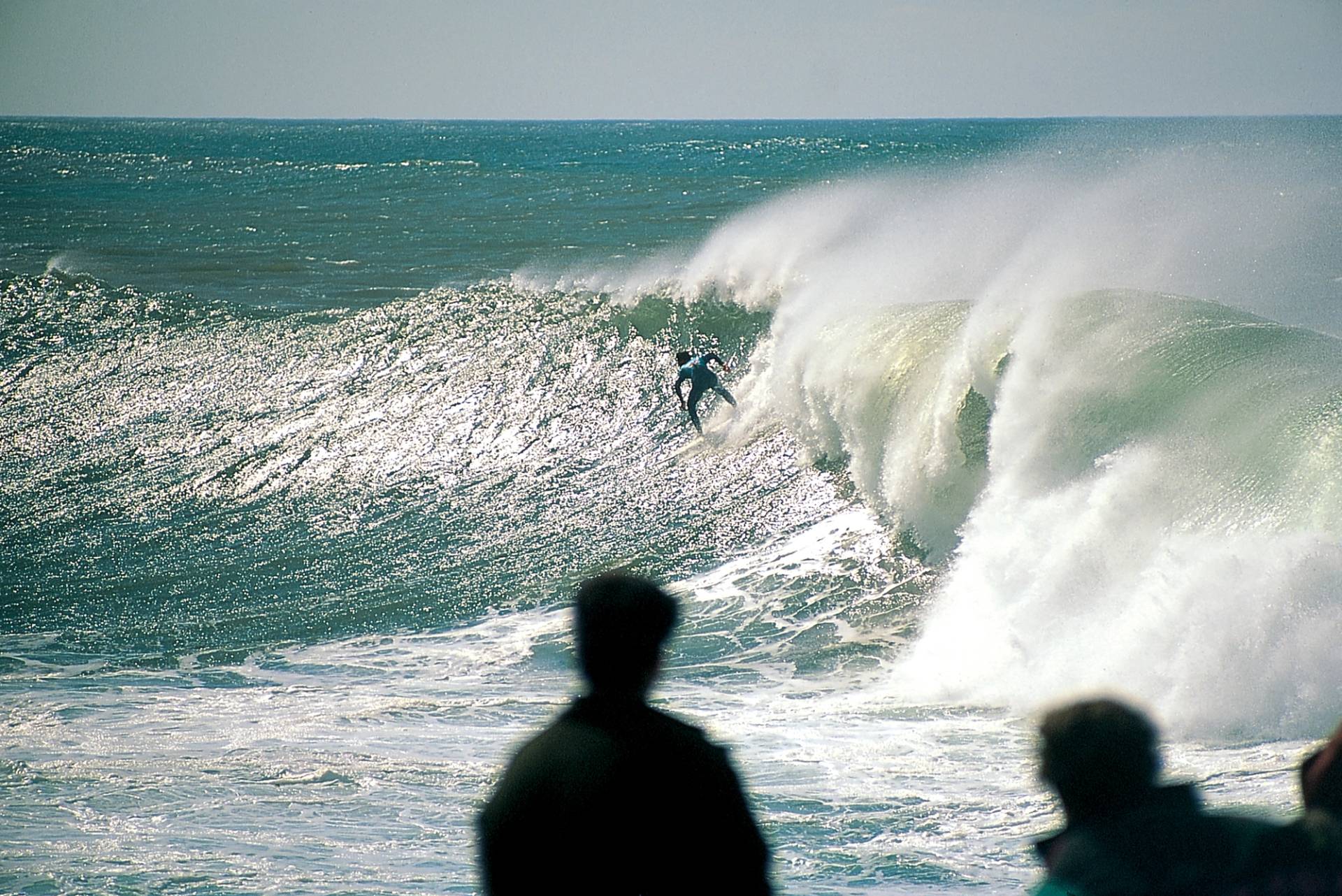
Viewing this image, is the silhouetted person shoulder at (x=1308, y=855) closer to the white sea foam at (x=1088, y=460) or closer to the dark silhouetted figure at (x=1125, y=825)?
the dark silhouetted figure at (x=1125, y=825)

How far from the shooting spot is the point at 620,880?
1.98m

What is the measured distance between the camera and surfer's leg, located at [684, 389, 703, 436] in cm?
1502

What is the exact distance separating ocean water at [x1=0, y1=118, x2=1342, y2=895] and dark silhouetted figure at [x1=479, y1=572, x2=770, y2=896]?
10.00 ft

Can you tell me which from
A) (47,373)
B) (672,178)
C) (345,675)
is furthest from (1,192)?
(345,675)

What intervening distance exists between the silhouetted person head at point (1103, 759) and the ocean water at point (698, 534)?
10.2ft

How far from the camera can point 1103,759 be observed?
1887 millimetres

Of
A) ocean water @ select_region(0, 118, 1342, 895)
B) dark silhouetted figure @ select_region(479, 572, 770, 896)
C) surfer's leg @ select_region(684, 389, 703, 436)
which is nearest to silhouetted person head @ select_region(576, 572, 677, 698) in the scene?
dark silhouetted figure @ select_region(479, 572, 770, 896)

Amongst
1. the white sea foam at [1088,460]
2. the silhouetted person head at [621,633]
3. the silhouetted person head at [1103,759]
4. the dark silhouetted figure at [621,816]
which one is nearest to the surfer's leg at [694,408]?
the white sea foam at [1088,460]

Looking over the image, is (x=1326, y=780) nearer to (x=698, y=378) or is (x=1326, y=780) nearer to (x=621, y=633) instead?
(x=621, y=633)

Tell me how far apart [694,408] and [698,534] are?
135 inches

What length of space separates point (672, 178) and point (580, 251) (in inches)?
1151

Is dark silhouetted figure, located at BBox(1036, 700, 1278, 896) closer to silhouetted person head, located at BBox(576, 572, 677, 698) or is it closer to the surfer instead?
silhouetted person head, located at BBox(576, 572, 677, 698)

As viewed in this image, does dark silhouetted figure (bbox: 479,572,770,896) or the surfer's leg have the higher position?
the surfer's leg

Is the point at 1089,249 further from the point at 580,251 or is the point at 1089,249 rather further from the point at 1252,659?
the point at 580,251
